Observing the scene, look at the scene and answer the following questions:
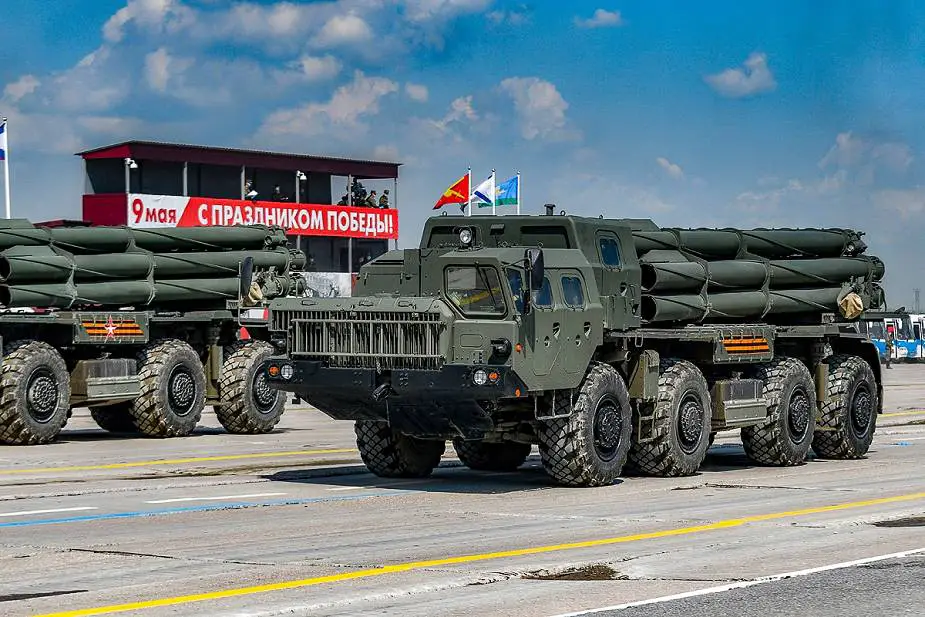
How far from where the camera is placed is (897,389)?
48.7m

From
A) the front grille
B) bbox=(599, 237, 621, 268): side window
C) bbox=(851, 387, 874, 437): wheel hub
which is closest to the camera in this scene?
the front grille

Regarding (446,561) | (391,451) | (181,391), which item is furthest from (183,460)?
(446,561)

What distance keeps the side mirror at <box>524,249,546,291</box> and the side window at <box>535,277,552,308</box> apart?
0.39 meters

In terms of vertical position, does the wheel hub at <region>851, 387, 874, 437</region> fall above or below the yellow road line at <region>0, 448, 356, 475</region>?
above

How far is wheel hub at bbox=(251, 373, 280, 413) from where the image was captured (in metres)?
26.8

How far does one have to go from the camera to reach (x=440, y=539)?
12.7m

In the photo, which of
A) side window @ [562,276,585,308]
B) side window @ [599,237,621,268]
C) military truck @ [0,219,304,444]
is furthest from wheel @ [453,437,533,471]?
military truck @ [0,219,304,444]

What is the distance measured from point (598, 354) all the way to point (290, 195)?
47.8m

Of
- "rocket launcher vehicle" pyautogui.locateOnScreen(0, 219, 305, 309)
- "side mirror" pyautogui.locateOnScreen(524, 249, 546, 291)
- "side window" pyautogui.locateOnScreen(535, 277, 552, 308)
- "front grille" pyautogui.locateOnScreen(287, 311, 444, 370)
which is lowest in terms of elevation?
"front grille" pyautogui.locateOnScreen(287, 311, 444, 370)

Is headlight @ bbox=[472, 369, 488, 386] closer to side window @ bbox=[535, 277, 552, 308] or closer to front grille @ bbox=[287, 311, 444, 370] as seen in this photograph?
front grille @ bbox=[287, 311, 444, 370]

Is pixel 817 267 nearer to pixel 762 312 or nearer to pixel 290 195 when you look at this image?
pixel 762 312

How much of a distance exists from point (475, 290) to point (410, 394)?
1.26 m

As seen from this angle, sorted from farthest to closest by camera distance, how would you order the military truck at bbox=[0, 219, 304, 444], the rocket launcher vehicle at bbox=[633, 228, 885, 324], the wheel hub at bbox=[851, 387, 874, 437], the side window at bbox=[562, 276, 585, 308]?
the military truck at bbox=[0, 219, 304, 444], the wheel hub at bbox=[851, 387, 874, 437], the rocket launcher vehicle at bbox=[633, 228, 885, 324], the side window at bbox=[562, 276, 585, 308]

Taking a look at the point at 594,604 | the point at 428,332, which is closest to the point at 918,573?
the point at 594,604
